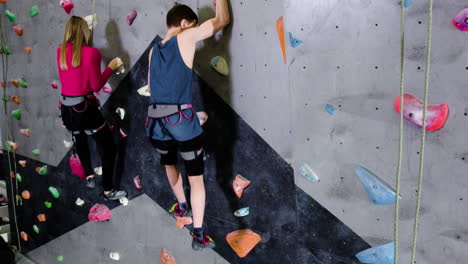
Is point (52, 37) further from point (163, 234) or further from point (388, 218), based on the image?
point (388, 218)

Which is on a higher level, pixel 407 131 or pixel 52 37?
pixel 52 37

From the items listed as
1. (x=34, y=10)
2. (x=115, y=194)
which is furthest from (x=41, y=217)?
(x=34, y=10)

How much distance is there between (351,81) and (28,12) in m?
2.80

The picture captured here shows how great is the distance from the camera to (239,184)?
6.63ft

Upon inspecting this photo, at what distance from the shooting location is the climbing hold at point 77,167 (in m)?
2.96

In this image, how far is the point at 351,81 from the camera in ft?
5.12

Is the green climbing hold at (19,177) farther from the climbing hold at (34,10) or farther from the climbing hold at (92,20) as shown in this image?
the climbing hold at (92,20)

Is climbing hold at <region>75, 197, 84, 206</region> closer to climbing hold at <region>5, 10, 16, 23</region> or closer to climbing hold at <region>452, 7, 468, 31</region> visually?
climbing hold at <region>5, 10, 16, 23</region>

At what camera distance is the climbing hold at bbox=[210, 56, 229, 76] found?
195 cm

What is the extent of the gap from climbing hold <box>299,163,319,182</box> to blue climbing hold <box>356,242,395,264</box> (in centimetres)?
36

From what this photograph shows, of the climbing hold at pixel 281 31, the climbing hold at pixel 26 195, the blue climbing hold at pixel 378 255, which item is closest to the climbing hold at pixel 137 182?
the climbing hold at pixel 281 31

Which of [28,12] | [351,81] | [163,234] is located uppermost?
[28,12]

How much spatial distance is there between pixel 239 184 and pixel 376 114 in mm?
811

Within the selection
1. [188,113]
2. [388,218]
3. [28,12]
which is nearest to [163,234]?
[188,113]
